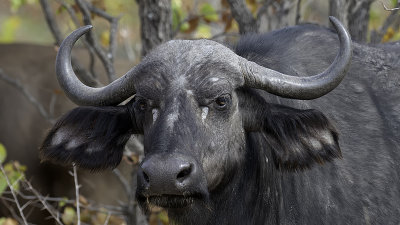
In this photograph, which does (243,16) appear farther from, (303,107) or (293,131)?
(293,131)

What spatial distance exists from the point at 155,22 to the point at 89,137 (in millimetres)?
1844

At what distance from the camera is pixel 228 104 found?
4.18 metres

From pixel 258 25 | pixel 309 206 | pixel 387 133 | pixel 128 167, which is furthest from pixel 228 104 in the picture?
pixel 128 167

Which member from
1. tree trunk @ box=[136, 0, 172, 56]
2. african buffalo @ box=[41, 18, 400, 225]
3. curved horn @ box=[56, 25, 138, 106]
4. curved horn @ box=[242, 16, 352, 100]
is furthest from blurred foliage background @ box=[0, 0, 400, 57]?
curved horn @ box=[56, 25, 138, 106]

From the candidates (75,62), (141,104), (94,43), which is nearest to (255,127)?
(141,104)

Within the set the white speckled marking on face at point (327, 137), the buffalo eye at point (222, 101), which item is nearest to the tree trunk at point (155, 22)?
the buffalo eye at point (222, 101)

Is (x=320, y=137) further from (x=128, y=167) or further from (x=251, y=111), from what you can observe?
(x=128, y=167)

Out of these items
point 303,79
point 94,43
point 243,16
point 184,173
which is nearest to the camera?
point 184,173

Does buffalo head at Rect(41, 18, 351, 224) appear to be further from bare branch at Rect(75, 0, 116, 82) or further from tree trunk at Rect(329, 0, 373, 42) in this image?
tree trunk at Rect(329, 0, 373, 42)

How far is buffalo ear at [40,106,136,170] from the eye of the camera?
4633 mm

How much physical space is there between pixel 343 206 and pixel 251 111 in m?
0.87

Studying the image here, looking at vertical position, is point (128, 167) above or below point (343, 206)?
below

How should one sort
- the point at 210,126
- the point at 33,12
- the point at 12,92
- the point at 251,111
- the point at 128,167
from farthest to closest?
1. the point at 33,12
2. the point at 12,92
3. the point at 128,167
4. the point at 251,111
5. the point at 210,126

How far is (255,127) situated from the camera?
14.6ft
